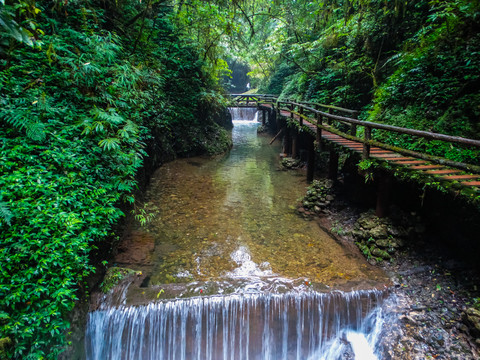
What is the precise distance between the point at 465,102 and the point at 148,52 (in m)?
10.8

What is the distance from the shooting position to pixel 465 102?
603 cm

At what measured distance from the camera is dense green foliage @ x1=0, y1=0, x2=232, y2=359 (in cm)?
339

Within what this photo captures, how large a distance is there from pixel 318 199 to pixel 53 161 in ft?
23.1

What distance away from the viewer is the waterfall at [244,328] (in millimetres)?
4441

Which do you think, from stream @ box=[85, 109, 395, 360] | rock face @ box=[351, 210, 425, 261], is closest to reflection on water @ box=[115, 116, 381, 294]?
stream @ box=[85, 109, 395, 360]

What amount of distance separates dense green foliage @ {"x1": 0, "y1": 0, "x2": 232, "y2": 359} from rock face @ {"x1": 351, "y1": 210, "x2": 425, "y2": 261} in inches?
214

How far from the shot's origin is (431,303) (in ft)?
14.7

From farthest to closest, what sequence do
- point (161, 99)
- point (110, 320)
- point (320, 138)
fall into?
1. point (161, 99)
2. point (320, 138)
3. point (110, 320)

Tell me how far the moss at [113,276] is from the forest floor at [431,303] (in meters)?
4.91

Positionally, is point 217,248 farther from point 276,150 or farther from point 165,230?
point 276,150

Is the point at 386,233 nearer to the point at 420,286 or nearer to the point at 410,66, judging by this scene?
the point at 420,286

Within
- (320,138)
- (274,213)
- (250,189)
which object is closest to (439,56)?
(320,138)

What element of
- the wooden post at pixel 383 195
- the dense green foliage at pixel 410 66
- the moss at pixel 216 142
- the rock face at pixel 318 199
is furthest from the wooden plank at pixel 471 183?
the moss at pixel 216 142

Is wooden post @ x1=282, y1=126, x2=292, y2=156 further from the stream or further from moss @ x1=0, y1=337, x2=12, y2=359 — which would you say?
moss @ x1=0, y1=337, x2=12, y2=359
